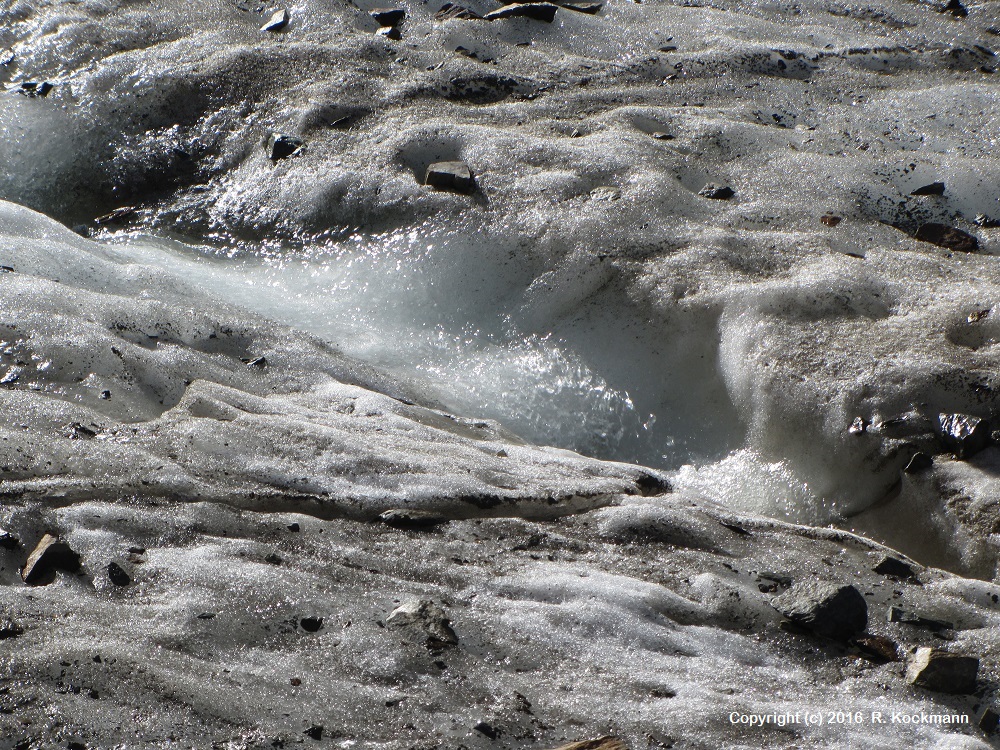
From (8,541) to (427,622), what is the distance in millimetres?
1048

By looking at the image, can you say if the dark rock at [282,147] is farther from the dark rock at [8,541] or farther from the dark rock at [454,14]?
the dark rock at [8,541]

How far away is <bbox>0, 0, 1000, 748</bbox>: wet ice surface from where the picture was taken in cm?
211

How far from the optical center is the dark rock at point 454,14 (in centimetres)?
616

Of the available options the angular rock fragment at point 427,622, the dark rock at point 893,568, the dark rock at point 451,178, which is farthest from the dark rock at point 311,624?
the dark rock at point 451,178

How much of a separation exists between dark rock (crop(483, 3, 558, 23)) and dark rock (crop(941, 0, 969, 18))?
2989mm

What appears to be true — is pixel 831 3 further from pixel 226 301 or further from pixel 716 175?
pixel 226 301

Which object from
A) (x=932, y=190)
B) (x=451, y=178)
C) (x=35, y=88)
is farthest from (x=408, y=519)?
(x=35, y=88)

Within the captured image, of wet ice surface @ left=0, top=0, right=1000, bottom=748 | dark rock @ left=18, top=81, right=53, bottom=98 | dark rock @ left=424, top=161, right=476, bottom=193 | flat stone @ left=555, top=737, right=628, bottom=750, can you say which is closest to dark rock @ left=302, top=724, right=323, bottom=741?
wet ice surface @ left=0, top=0, right=1000, bottom=748

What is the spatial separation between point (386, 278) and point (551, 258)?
2.62 feet

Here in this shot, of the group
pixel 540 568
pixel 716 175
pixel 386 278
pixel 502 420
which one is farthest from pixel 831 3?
pixel 540 568

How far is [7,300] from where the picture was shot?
10.4 ft

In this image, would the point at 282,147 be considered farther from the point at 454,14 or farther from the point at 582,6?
the point at 582,6

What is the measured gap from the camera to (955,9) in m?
6.72

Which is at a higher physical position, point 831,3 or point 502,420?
point 831,3
